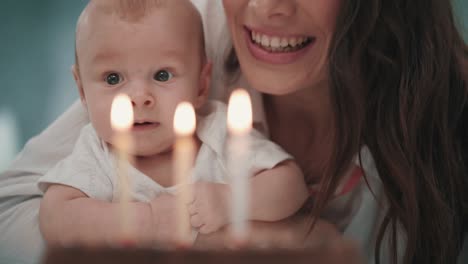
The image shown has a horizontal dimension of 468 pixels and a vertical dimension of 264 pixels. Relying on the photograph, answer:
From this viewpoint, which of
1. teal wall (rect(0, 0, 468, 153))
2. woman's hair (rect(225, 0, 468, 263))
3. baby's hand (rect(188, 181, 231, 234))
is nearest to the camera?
baby's hand (rect(188, 181, 231, 234))

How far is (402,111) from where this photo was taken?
132 centimetres

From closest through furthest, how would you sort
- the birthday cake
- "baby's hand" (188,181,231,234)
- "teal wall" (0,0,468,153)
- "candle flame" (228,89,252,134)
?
1. the birthday cake
2. "candle flame" (228,89,252,134)
3. "baby's hand" (188,181,231,234)
4. "teal wall" (0,0,468,153)

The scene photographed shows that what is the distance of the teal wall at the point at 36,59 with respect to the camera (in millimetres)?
2041

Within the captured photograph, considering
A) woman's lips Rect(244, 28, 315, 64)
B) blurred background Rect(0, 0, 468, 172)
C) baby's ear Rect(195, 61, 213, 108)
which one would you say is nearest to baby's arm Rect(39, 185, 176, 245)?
baby's ear Rect(195, 61, 213, 108)

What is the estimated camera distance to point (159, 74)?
130 cm

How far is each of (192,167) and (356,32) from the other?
0.40 meters

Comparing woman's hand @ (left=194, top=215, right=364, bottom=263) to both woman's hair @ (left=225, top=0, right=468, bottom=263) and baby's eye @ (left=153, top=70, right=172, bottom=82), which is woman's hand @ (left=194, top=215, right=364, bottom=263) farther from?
baby's eye @ (left=153, top=70, right=172, bottom=82)

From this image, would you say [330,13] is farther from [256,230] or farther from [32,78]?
[32,78]

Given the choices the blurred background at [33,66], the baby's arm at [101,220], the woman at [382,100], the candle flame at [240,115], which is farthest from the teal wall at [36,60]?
the candle flame at [240,115]

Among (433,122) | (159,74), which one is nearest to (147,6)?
(159,74)

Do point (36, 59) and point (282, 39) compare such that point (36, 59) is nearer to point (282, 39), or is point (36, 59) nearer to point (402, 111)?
point (282, 39)

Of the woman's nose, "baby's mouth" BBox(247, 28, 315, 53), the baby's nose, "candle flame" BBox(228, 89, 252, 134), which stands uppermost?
the woman's nose

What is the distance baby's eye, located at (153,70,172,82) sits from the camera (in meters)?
1.30

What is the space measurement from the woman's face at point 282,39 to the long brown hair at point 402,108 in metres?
0.07
